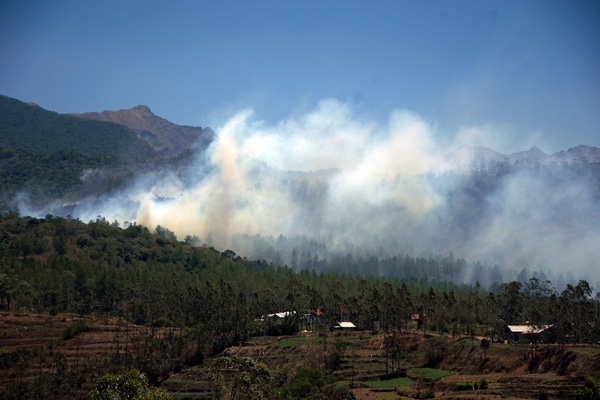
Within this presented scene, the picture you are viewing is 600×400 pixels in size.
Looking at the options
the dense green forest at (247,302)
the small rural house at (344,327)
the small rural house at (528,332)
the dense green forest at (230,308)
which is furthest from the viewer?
the small rural house at (344,327)

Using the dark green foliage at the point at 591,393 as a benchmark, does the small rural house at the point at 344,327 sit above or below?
above

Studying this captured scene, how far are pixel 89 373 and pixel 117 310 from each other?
64067mm

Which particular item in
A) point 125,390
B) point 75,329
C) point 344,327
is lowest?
point 125,390

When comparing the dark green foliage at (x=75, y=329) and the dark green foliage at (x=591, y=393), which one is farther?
the dark green foliage at (x=75, y=329)

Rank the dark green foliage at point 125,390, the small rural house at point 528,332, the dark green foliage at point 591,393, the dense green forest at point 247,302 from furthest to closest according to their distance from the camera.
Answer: the dense green forest at point 247,302, the small rural house at point 528,332, the dark green foliage at point 591,393, the dark green foliage at point 125,390

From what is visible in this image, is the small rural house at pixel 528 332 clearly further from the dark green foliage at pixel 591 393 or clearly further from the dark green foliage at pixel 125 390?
the dark green foliage at pixel 125 390

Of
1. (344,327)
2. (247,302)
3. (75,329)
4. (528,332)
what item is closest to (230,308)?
(247,302)

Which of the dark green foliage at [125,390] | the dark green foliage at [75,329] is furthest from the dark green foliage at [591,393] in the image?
the dark green foliage at [75,329]

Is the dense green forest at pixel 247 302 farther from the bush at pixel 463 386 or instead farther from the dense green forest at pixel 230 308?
the bush at pixel 463 386

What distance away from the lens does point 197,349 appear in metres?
137

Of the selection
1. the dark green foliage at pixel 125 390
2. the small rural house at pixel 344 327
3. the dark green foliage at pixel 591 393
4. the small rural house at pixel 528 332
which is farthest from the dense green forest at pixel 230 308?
the dark green foliage at pixel 125 390

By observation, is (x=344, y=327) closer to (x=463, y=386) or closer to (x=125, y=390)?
(x=463, y=386)

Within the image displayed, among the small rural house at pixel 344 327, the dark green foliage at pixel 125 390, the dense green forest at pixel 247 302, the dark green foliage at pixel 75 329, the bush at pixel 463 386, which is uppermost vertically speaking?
the dense green forest at pixel 247 302

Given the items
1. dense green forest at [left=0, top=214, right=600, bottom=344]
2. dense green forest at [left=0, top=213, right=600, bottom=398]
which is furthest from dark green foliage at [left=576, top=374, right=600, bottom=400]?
dense green forest at [left=0, top=214, right=600, bottom=344]
